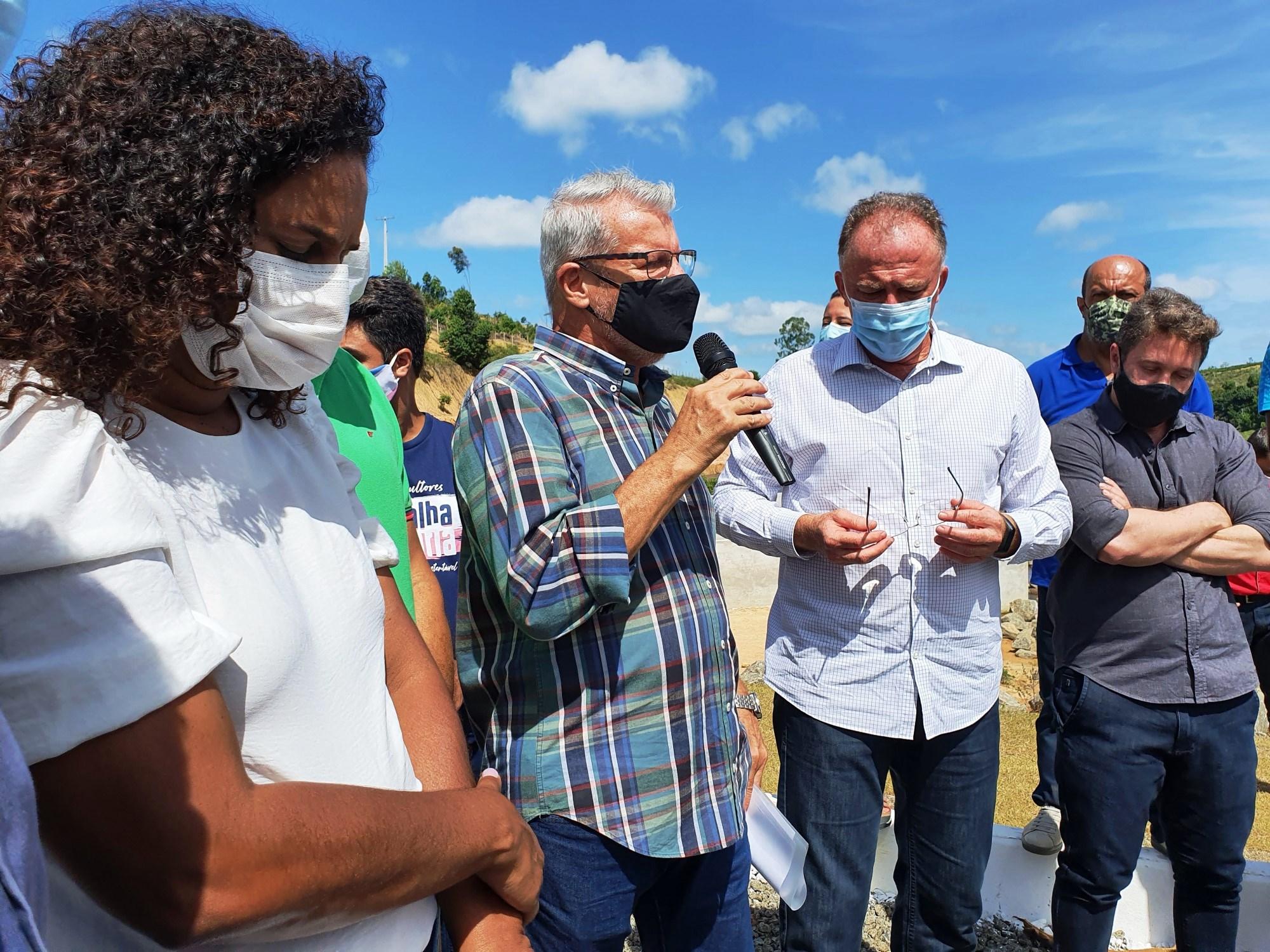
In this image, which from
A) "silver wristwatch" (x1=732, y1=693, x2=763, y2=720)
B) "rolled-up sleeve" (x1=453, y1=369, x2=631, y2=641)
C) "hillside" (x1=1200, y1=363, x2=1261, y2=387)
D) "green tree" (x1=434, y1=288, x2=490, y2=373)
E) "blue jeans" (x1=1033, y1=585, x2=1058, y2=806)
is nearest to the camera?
"rolled-up sleeve" (x1=453, y1=369, x2=631, y2=641)

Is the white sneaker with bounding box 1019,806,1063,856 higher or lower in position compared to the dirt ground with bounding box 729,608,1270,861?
higher

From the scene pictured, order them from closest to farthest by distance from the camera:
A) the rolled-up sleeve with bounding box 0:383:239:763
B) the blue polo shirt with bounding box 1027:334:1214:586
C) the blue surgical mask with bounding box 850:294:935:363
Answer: the rolled-up sleeve with bounding box 0:383:239:763, the blue surgical mask with bounding box 850:294:935:363, the blue polo shirt with bounding box 1027:334:1214:586

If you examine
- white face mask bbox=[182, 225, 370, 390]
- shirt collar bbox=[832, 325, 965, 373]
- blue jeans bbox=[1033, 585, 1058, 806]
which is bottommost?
blue jeans bbox=[1033, 585, 1058, 806]

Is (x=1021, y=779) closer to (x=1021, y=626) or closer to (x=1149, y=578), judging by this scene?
(x=1149, y=578)

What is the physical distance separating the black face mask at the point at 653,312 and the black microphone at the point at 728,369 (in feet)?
0.71

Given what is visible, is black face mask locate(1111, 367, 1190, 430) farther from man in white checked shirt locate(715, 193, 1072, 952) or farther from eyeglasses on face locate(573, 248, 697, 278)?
eyeglasses on face locate(573, 248, 697, 278)

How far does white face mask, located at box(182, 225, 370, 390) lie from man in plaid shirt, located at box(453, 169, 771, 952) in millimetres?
694

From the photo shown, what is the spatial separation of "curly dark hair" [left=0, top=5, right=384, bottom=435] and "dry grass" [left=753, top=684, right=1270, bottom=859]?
3.41m

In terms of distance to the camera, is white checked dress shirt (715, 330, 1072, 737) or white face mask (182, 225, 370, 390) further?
white checked dress shirt (715, 330, 1072, 737)

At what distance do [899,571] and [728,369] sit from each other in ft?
2.89

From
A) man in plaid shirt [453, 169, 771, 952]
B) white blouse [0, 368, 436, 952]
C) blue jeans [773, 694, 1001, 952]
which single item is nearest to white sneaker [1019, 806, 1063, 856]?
blue jeans [773, 694, 1001, 952]

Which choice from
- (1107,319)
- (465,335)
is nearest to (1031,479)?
(1107,319)

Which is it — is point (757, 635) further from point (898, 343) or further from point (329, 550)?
point (329, 550)

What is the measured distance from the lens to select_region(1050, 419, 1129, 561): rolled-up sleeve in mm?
2838
